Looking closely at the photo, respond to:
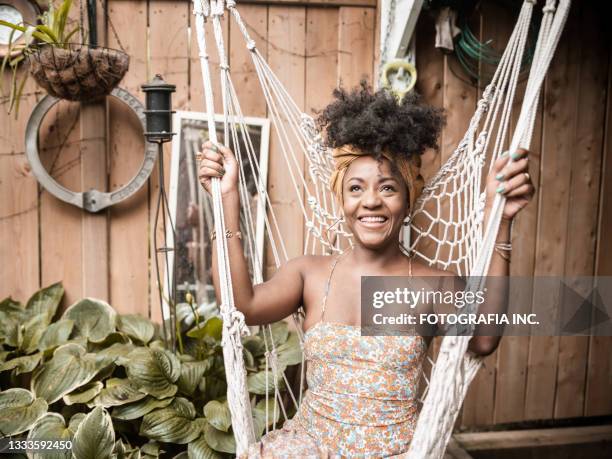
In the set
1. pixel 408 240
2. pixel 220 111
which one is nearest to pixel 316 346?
pixel 408 240

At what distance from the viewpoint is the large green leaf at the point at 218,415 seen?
1.59 metres

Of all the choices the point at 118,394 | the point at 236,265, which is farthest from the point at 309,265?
the point at 118,394

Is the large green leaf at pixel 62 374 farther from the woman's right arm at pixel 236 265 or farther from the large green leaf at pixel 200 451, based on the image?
the woman's right arm at pixel 236 265

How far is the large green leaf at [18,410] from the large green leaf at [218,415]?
45 cm

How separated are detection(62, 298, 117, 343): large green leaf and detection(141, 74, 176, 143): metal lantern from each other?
605mm

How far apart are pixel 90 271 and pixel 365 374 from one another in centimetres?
114

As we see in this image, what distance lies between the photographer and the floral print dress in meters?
1.20

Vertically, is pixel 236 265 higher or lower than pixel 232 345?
higher

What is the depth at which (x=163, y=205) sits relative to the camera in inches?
69.3

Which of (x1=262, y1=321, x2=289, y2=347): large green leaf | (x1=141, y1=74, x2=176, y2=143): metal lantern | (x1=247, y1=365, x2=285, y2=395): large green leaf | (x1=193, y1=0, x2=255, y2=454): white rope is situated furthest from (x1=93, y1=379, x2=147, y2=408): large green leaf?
(x1=141, y1=74, x2=176, y2=143): metal lantern

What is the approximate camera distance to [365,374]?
4.00 ft

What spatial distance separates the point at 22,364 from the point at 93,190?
0.59m

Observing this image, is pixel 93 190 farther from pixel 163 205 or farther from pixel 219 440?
pixel 219 440

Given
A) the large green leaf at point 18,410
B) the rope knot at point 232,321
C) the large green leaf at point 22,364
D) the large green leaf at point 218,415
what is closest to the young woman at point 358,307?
the rope knot at point 232,321
